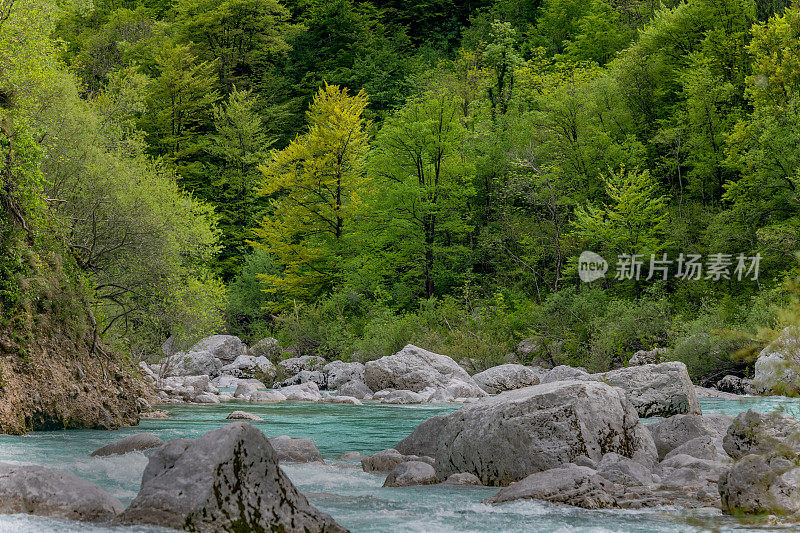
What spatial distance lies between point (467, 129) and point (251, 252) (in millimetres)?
15546

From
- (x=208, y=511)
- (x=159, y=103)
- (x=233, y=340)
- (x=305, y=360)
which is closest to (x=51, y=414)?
(x=208, y=511)

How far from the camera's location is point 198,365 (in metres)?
28.5

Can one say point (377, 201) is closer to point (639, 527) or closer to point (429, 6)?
point (639, 527)

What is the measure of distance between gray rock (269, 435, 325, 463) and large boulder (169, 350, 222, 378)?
17511mm

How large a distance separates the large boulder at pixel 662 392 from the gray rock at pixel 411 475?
6.36 m

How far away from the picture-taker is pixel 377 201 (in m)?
31.4

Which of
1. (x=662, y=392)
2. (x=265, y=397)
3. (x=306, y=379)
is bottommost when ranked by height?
(x=306, y=379)

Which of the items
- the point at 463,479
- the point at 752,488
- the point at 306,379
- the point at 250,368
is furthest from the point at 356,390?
the point at 752,488

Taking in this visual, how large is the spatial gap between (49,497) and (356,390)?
15.9 m

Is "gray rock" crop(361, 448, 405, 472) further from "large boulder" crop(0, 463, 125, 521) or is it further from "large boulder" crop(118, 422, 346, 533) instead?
"large boulder" crop(0, 463, 125, 521)

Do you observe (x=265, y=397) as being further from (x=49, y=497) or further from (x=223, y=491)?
(x=223, y=491)

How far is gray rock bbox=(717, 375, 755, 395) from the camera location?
794 inches

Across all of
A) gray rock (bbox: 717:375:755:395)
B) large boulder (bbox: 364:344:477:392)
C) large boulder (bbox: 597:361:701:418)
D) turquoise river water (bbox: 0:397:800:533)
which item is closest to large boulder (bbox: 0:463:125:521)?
turquoise river water (bbox: 0:397:800:533)

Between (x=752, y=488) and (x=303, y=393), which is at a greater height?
(x=752, y=488)
